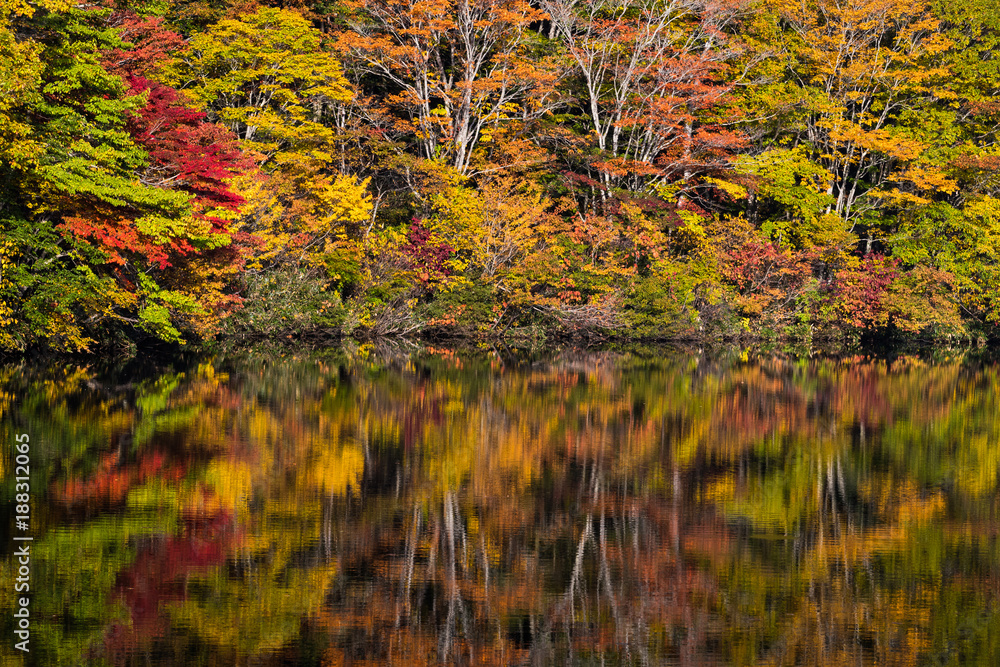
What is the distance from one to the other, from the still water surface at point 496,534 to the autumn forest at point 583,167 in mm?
13291

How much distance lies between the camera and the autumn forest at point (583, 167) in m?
32.1

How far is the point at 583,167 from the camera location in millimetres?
38594

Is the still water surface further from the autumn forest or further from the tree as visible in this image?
the tree

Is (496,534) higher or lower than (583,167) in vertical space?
lower

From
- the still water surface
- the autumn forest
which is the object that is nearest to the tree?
the autumn forest

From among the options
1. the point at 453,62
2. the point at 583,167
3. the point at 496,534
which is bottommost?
the point at 496,534

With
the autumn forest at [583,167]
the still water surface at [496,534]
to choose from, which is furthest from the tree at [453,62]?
the still water surface at [496,534]

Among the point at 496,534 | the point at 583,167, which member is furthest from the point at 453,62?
the point at 496,534

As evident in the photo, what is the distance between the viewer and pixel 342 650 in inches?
235

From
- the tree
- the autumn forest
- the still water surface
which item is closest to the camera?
the still water surface

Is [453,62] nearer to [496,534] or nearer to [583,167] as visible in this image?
[583,167]

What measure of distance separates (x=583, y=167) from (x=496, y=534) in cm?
3129

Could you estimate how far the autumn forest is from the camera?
3212 centimetres

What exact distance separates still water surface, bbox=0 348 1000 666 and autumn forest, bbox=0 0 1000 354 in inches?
523
